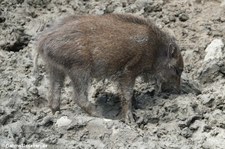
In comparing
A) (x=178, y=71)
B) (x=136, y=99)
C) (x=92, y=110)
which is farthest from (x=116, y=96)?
(x=178, y=71)

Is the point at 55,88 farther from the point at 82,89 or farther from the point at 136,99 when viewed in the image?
the point at 136,99

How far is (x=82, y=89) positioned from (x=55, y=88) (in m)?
0.37

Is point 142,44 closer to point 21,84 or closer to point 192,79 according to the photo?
point 192,79

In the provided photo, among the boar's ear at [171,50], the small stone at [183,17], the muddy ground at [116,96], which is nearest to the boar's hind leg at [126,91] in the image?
the muddy ground at [116,96]

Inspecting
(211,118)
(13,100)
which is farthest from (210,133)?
(13,100)

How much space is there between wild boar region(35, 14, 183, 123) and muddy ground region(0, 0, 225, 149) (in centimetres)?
27

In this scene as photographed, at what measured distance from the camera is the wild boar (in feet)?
24.1

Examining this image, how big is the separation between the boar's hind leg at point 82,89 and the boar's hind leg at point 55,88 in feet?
0.74

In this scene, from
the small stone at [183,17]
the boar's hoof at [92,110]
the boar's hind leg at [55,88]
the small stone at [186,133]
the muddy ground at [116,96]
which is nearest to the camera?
the muddy ground at [116,96]

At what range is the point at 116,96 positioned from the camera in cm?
797

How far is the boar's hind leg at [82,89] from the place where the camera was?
7.37 m

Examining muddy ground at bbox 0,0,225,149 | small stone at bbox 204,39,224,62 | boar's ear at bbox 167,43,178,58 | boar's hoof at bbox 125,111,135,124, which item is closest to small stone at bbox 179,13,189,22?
muddy ground at bbox 0,0,225,149

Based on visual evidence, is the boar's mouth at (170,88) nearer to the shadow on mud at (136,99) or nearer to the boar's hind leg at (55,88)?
the shadow on mud at (136,99)

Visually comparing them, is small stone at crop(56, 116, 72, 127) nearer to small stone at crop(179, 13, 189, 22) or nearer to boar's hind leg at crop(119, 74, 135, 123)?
boar's hind leg at crop(119, 74, 135, 123)
